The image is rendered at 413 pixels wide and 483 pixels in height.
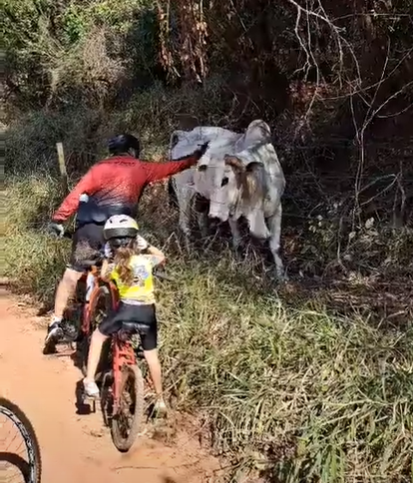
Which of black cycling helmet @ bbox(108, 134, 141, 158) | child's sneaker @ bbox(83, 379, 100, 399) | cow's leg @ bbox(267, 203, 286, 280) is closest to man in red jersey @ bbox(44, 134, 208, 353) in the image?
black cycling helmet @ bbox(108, 134, 141, 158)

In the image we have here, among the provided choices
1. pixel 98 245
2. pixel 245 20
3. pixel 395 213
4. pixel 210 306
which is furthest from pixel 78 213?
pixel 245 20

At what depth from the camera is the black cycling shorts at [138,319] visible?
17.1ft

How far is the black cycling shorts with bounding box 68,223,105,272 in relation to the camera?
644cm

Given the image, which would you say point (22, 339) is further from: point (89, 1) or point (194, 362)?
point (89, 1)

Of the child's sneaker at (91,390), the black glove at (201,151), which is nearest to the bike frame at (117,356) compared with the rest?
the child's sneaker at (91,390)

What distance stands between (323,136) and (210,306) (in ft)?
14.0

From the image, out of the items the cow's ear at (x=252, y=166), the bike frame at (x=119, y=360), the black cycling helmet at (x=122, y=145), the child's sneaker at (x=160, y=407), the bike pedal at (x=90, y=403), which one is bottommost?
the bike pedal at (x=90, y=403)

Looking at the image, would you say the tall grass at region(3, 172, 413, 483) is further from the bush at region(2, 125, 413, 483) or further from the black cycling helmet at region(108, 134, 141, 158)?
the black cycling helmet at region(108, 134, 141, 158)

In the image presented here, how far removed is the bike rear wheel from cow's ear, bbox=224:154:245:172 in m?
3.04

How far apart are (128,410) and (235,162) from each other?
10.5ft

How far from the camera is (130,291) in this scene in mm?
Result: 5234

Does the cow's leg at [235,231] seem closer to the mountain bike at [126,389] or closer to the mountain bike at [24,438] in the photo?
the mountain bike at [126,389]

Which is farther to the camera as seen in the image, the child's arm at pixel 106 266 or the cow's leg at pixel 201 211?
the cow's leg at pixel 201 211

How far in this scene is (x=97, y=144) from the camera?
12.6 metres
